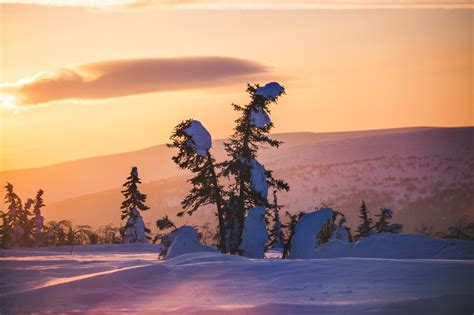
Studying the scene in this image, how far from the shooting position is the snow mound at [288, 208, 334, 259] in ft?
89.5

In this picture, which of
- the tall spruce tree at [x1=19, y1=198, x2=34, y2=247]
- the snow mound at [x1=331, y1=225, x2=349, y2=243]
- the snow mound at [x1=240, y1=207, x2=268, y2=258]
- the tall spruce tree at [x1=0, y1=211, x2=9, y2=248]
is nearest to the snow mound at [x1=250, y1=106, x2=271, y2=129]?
the snow mound at [x1=240, y1=207, x2=268, y2=258]

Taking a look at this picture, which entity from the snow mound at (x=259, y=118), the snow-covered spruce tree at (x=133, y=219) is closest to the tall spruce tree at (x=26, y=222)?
the snow-covered spruce tree at (x=133, y=219)

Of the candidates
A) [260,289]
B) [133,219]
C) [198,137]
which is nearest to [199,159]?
[198,137]

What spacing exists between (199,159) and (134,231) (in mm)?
22180

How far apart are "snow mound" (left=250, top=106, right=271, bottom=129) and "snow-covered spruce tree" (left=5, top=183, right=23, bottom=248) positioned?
1269 inches

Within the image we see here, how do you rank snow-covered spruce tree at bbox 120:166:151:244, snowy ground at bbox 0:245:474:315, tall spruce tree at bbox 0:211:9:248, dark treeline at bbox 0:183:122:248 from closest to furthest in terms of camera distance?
snowy ground at bbox 0:245:474:315, snow-covered spruce tree at bbox 120:166:151:244, tall spruce tree at bbox 0:211:9:248, dark treeline at bbox 0:183:122:248

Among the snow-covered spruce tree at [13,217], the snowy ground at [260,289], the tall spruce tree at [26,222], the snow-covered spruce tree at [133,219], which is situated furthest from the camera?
the tall spruce tree at [26,222]

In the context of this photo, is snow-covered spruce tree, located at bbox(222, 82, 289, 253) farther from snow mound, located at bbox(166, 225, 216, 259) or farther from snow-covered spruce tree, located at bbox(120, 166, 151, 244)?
snow-covered spruce tree, located at bbox(120, 166, 151, 244)

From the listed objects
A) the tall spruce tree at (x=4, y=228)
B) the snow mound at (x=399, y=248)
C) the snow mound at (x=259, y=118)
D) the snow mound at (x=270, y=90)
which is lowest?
the snow mound at (x=399, y=248)

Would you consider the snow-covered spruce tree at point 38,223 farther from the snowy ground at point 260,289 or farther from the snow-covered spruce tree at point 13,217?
the snowy ground at point 260,289

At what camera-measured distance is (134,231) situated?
56.0m

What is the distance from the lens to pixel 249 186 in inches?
1369

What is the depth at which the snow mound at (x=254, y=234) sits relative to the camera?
99.2ft

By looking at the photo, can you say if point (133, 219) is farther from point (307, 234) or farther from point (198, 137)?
point (307, 234)
